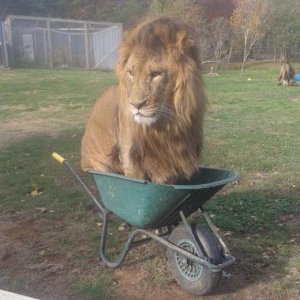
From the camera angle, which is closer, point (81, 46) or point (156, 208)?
point (156, 208)

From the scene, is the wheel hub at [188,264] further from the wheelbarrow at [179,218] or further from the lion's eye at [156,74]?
the lion's eye at [156,74]

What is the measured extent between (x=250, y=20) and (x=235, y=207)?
84.6 feet

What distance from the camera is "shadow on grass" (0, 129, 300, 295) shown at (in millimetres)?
3600

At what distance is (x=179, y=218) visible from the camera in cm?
320

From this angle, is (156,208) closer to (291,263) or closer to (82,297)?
(82,297)

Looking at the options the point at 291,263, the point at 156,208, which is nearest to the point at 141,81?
the point at 156,208

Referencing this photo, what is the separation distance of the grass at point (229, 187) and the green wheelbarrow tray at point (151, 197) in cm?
56

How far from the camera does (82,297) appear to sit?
10.7 ft

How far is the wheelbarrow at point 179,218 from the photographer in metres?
2.89

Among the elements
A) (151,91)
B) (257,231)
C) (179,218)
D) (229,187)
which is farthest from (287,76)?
(151,91)

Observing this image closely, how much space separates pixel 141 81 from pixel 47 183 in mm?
3115

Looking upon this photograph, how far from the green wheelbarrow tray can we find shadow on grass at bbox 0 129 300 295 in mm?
683

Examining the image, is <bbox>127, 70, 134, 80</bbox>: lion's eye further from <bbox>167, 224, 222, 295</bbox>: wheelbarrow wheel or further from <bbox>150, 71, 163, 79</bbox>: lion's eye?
<bbox>167, 224, 222, 295</bbox>: wheelbarrow wheel

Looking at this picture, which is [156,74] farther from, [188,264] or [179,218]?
[188,264]
